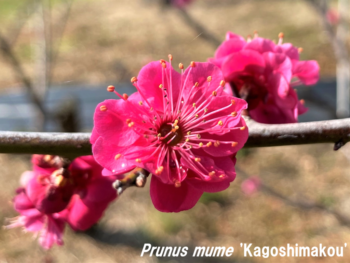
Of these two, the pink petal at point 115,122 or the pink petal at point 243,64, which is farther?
the pink petal at point 243,64

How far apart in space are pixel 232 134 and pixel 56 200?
0.55 m

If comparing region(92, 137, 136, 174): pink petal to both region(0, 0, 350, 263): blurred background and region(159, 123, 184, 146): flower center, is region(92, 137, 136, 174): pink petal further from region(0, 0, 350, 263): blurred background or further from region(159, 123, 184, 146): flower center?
region(0, 0, 350, 263): blurred background

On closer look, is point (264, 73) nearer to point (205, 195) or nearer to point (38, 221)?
point (38, 221)

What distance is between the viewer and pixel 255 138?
71cm

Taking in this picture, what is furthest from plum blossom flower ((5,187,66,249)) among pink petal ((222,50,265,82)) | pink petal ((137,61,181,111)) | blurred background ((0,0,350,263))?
blurred background ((0,0,350,263))

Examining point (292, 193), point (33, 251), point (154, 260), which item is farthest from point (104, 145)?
point (292, 193)

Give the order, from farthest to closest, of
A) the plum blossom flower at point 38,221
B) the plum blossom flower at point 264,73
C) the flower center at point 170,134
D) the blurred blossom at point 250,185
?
the blurred blossom at point 250,185
the plum blossom flower at point 38,221
the plum blossom flower at point 264,73
the flower center at point 170,134

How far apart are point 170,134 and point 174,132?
0.01m

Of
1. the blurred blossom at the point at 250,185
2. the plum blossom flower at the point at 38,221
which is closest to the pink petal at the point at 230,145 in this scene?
the plum blossom flower at the point at 38,221

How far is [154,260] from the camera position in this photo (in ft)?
8.84

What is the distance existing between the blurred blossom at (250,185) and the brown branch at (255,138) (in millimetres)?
2236

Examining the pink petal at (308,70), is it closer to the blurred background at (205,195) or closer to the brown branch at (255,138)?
the brown branch at (255,138)

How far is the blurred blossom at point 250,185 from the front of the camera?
291 cm

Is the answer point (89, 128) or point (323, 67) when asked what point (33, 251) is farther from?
point (323, 67)
